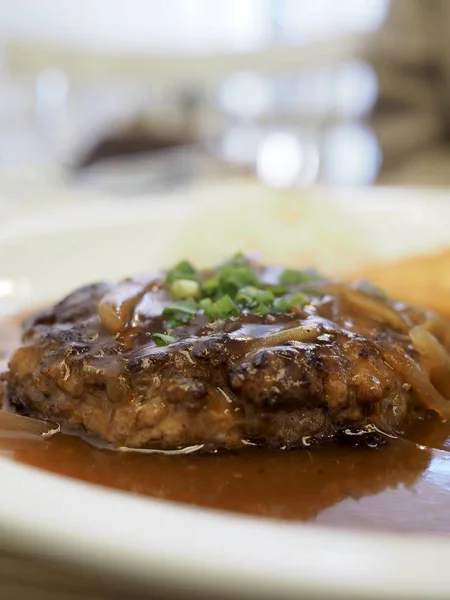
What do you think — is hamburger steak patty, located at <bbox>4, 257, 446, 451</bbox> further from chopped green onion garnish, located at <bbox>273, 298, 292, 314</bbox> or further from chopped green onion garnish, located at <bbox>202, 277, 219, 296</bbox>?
chopped green onion garnish, located at <bbox>202, 277, 219, 296</bbox>

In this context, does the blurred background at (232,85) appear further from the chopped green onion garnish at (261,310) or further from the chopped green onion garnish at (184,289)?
the chopped green onion garnish at (261,310)

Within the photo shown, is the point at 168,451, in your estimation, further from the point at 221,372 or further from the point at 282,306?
the point at 282,306

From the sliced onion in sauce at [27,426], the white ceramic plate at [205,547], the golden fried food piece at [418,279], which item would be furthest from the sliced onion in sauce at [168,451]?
the golden fried food piece at [418,279]

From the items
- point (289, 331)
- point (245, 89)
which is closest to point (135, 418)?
point (289, 331)

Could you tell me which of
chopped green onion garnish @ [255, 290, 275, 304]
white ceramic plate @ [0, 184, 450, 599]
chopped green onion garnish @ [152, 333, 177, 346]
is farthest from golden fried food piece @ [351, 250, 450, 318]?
white ceramic plate @ [0, 184, 450, 599]

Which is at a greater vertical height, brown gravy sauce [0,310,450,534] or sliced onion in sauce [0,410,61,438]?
brown gravy sauce [0,310,450,534]

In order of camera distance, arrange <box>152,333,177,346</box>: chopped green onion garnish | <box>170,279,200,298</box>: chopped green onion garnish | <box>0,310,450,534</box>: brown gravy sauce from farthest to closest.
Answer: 1. <box>170,279,200,298</box>: chopped green onion garnish
2. <box>152,333,177,346</box>: chopped green onion garnish
3. <box>0,310,450,534</box>: brown gravy sauce
